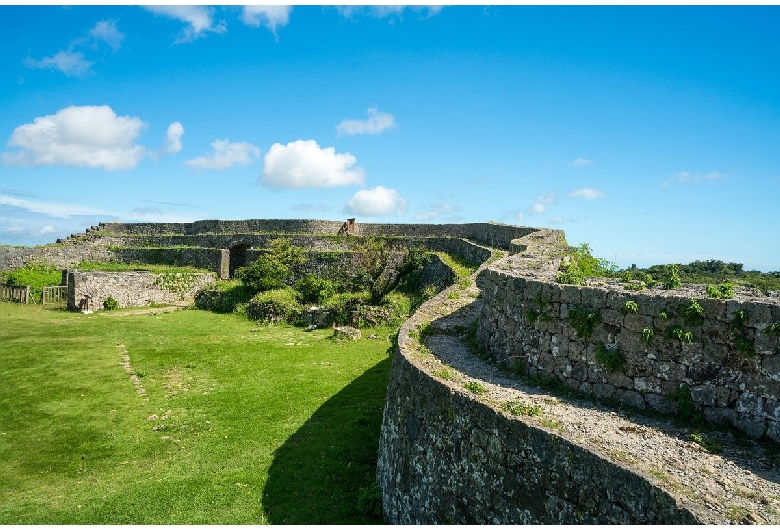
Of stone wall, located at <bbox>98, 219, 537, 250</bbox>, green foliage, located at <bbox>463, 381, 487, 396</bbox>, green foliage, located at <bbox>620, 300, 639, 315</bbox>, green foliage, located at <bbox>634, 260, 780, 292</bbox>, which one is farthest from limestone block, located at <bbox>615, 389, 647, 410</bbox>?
stone wall, located at <bbox>98, 219, 537, 250</bbox>

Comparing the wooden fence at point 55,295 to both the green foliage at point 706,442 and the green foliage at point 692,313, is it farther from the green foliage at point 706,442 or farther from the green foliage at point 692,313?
the green foliage at point 706,442

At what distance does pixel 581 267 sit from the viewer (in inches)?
445

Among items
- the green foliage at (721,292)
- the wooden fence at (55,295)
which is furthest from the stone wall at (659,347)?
the wooden fence at (55,295)

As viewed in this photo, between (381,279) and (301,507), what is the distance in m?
17.4

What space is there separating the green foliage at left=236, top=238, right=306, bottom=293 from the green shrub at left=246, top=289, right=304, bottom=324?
126 centimetres

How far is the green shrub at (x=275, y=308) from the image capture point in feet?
72.6

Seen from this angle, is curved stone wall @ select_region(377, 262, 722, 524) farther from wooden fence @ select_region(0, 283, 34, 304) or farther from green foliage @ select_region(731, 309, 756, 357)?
wooden fence @ select_region(0, 283, 34, 304)

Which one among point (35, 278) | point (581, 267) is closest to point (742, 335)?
point (581, 267)

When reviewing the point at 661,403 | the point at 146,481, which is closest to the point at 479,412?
the point at 661,403

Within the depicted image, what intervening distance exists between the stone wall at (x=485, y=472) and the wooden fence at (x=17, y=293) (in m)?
25.3

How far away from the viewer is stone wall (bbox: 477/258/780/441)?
18.3 feet

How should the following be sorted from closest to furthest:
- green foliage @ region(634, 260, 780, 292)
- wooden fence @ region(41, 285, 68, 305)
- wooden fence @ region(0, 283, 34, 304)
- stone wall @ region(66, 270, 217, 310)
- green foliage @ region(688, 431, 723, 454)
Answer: green foliage @ region(688, 431, 723, 454) → green foliage @ region(634, 260, 780, 292) → stone wall @ region(66, 270, 217, 310) → wooden fence @ region(0, 283, 34, 304) → wooden fence @ region(41, 285, 68, 305)

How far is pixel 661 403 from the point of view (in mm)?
6195

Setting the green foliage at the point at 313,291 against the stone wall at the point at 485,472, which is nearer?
the stone wall at the point at 485,472
